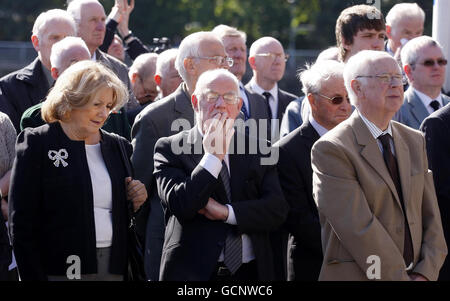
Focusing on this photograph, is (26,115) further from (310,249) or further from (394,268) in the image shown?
(394,268)

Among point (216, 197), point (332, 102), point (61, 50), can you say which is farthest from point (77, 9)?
point (216, 197)

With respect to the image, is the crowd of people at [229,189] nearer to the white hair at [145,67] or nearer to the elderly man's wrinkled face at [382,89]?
the elderly man's wrinkled face at [382,89]

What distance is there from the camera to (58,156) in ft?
17.2

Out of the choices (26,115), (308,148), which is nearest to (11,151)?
(26,115)

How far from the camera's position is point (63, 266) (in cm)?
525

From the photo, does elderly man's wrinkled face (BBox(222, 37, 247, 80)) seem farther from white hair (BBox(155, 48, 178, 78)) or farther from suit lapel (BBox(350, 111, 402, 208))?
suit lapel (BBox(350, 111, 402, 208))

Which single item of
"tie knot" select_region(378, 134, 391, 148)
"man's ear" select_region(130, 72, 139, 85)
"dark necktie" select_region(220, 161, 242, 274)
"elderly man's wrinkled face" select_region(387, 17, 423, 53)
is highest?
"elderly man's wrinkled face" select_region(387, 17, 423, 53)

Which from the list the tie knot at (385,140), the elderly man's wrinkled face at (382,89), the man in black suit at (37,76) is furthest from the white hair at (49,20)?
the tie knot at (385,140)

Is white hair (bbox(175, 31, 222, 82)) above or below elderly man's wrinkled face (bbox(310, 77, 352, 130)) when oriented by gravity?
above

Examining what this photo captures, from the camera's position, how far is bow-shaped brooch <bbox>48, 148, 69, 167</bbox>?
17.2 ft

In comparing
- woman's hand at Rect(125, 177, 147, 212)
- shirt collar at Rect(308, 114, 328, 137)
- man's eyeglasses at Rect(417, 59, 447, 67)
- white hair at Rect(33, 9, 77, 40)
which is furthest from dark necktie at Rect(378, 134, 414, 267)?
white hair at Rect(33, 9, 77, 40)

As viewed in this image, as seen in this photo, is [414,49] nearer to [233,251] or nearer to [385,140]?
[385,140]

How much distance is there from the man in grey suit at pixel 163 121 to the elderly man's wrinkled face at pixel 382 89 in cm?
143
